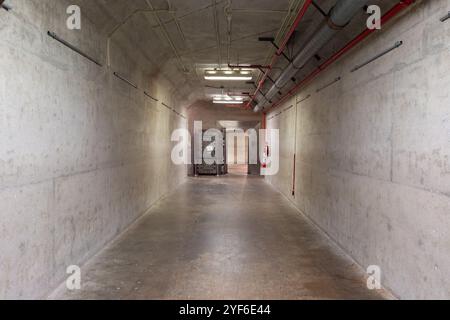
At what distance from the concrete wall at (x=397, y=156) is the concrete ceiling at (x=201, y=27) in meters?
0.51

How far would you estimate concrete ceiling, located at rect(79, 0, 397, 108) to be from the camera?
3.72 metres

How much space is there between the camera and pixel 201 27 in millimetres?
4719

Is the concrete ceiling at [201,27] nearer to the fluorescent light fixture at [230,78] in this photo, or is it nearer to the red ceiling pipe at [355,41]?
the red ceiling pipe at [355,41]

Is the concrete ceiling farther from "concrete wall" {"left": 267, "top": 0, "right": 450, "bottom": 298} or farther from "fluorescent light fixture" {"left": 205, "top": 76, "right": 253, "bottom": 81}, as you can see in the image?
"fluorescent light fixture" {"left": 205, "top": 76, "right": 253, "bottom": 81}

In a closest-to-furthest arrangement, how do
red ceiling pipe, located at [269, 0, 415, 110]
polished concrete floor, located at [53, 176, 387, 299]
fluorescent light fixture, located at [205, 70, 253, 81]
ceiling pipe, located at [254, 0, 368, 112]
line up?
red ceiling pipe, located at [269, 0, 415, 110]
ceiling pipe, located at [254, 0, 368, 112]
polished concrete floor, located at [53, 176, 387, 299]
fluorescent light fixture, located at [205, 70, 253, 81]

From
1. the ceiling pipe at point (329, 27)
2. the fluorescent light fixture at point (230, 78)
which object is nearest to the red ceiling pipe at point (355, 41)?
the ceiling pipe at point (329, 27)

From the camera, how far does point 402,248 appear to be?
8.82 ft

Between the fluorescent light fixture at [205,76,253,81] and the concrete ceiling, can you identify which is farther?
the fluorescent light fixture at [205,76,253,81]

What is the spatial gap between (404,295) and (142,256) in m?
2.68

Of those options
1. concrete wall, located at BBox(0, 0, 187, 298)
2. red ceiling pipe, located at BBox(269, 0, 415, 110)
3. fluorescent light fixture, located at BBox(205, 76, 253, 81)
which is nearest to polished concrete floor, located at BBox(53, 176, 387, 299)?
concrete wall, located at BBox(0, 0, 187, 298)

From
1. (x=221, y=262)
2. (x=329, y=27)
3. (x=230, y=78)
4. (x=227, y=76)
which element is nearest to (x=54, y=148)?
(x=221, y=262)

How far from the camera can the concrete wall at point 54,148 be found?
7.29 ft

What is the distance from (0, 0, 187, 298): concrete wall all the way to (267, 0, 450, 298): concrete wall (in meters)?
2.88
